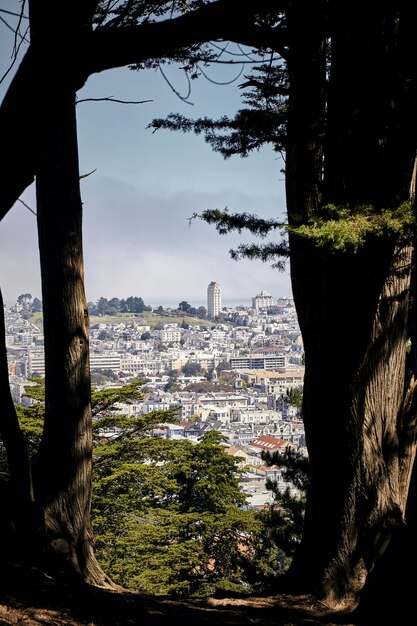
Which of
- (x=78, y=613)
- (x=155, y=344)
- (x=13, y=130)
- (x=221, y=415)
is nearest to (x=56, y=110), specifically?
(x=13, y=130)

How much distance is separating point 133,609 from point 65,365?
1.04m

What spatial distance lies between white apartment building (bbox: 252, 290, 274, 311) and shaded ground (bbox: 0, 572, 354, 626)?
402 feet

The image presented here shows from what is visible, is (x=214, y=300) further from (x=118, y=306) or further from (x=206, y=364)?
(x=206, y=364)

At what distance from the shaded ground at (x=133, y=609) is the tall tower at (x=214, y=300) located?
11634cm

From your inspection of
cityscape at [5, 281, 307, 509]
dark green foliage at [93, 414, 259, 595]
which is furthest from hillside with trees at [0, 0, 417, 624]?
cityscape at [5, 281, 307, 509]

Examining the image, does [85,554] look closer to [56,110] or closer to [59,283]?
[59,283]

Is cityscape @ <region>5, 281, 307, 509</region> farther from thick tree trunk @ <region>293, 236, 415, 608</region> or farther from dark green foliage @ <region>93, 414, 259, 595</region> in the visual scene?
thick tree trunk @ <region>293, 236, 415, 608</region>

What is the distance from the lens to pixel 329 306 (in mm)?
2535

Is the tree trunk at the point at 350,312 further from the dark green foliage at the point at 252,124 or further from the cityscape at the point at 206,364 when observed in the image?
the cityscape at the point at 206,364

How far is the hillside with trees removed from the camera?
2225mm

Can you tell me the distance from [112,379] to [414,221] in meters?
59.3

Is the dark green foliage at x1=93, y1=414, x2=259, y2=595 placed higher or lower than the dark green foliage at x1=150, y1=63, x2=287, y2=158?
lower

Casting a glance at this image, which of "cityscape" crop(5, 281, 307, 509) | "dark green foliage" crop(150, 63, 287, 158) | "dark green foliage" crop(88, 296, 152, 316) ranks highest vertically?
"dark green foliage" crop(88, 296, 152, 316)

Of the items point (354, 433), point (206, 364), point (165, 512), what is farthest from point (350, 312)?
point (206, 364)
